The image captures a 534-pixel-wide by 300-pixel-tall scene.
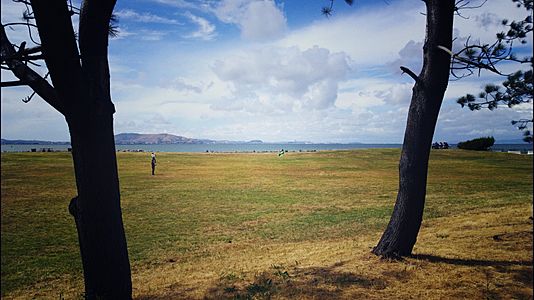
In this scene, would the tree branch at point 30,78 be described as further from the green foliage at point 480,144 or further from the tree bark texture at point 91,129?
the green foliage at point 480,144

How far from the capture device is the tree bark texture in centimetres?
444

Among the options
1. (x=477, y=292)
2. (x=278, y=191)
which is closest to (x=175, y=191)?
(x=278, y=191)

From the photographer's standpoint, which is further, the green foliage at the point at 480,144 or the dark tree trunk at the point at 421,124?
the green foliage at the point at 480,144

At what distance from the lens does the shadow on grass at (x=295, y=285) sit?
518 cm

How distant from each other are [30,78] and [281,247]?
689 centimetres

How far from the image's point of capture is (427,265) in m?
6.14

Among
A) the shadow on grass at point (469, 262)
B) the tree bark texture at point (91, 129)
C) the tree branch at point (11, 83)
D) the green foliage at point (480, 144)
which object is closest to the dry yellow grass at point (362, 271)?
the shadow on grass at point (469, 262)

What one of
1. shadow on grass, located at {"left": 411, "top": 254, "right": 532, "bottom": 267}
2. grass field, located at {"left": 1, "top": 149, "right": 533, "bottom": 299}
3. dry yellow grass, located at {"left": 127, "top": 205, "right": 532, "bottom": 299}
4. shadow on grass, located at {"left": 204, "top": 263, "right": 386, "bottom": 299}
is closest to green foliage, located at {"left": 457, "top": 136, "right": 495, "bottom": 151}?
grass field, located at {"left": 1, "top": 149, "right": 533, "bottom": 299}

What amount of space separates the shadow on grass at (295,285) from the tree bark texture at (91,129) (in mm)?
1613

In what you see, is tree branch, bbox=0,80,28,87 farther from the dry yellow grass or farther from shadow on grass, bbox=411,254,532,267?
shadow on grass, bbox=411,254,532,267

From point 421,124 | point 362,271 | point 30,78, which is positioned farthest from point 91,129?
point 421,124

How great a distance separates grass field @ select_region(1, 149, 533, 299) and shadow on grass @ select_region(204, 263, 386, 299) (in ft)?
0.06

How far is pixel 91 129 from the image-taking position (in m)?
4.73

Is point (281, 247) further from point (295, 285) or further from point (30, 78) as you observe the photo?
point (30, 78)
